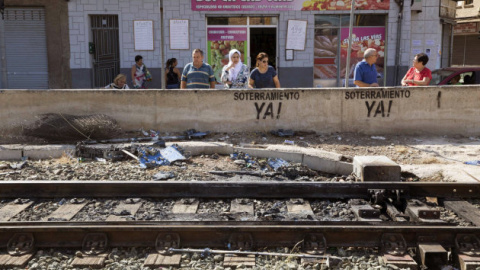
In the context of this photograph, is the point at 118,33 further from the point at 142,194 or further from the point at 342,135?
the point at 142,194

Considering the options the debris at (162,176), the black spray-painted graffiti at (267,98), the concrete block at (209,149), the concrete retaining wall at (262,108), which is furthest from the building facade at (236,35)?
the debris at (162,176)

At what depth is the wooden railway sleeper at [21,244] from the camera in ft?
15.1

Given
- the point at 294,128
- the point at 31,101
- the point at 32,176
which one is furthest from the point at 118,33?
the point at 32,176

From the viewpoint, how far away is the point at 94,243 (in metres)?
4.68

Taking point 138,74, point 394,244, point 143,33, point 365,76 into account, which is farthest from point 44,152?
point 143,33

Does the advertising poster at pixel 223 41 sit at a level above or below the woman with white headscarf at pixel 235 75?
above

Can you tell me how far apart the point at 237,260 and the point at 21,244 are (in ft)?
6.52

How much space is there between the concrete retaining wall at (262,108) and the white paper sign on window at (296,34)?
Answer: 787 centimetres

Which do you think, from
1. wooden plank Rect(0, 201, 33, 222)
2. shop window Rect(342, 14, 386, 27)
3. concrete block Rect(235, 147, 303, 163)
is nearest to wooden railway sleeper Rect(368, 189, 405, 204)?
concrete block Rect(235, 147, 303, 163)

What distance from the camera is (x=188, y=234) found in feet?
15.6

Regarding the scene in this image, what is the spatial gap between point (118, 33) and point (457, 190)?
13.6 metres

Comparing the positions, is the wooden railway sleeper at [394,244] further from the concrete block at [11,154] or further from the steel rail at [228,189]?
the concrete block at [11,154]

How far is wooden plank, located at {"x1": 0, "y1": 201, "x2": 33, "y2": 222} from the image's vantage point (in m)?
5.45

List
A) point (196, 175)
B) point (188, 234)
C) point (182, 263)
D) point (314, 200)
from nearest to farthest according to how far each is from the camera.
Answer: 1. point (182, 263)
2. point (188, 234)
3. point (314, 200)
4. point (196, 175)
